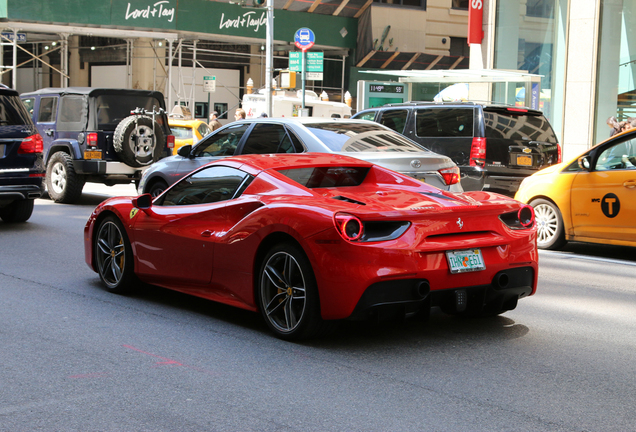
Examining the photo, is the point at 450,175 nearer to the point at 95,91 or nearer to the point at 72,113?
the point at 95,91

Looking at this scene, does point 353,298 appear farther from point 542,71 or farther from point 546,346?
point 542,71

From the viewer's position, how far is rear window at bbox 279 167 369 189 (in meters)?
6.25

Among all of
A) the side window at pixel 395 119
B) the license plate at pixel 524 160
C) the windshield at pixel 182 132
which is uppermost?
the side window at pixel 395 119

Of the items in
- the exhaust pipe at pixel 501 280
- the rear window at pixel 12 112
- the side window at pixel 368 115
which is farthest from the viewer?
the side window at pixel 368 115

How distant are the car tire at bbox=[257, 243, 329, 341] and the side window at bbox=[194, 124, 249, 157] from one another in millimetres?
5493

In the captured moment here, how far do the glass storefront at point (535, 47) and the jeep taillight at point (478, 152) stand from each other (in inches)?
279

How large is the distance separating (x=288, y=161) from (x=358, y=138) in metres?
3.95

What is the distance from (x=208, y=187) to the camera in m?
6.47

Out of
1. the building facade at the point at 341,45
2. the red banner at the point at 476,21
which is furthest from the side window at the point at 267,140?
the red banner at the point at 476,21

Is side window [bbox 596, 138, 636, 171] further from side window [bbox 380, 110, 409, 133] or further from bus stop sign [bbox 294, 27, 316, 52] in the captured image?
bus stop sign [bbox 294, 27, 316, 52]

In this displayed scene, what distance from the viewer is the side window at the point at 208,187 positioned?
6230 millimetres

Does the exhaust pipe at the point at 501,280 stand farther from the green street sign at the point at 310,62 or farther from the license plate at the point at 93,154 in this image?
the green street sign at the point at 310,62

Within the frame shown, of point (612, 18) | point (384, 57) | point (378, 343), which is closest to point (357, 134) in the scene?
point (378, 343)

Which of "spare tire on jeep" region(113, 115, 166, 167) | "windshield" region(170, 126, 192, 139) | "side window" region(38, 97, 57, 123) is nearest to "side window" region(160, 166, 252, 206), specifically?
"spare tire on jeep" region(113, 115, 166, 167)
